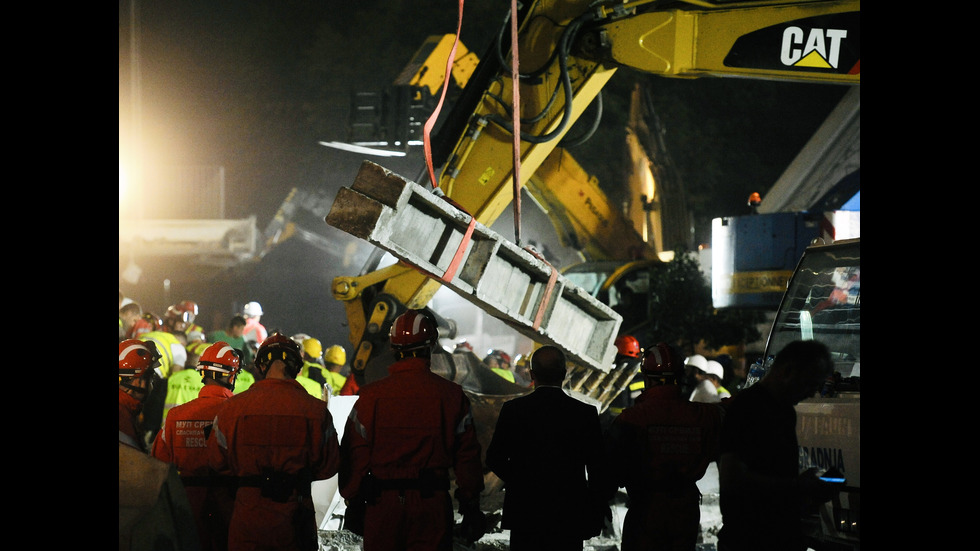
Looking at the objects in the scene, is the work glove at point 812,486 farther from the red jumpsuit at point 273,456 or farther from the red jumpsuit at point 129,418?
the red jumpsuit at point 129,418

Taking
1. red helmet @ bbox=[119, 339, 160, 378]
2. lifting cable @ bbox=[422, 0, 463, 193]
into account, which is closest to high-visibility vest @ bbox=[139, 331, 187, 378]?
red helmet @ bbox=[119, 339, 160, 378]

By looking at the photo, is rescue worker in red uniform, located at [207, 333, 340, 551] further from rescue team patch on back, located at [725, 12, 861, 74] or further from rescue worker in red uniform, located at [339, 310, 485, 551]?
rescue team patch on back, located at [725, 12, 861, 74]

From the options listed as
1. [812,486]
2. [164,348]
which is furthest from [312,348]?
[812,486]

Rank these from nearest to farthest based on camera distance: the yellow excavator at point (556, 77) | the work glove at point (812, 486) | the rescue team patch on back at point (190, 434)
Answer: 1. the work glove at point (812, 486)
2. the rescue team patch on back at point (190, 434)
3. the yellow excavator at point (556, 77)

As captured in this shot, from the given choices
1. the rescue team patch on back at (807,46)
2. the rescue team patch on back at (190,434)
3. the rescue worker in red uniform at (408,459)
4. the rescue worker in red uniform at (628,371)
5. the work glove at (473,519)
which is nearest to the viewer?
the rescue worker in red uniform at (408,459)

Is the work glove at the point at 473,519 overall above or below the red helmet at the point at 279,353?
below

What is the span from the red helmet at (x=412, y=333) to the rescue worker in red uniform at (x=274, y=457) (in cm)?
54

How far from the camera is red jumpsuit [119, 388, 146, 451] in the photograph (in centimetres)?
544

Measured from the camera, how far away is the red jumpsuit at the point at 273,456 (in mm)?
5047

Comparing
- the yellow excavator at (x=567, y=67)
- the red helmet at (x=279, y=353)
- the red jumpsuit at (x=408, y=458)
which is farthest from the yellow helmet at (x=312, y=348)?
the red jumpsuit at (x=408, y=458)

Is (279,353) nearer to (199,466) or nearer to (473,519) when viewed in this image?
(199,466)

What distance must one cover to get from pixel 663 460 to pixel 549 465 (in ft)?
2.36

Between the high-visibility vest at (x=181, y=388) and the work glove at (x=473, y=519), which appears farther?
the high-visibility vest at (x=181, y=388)
